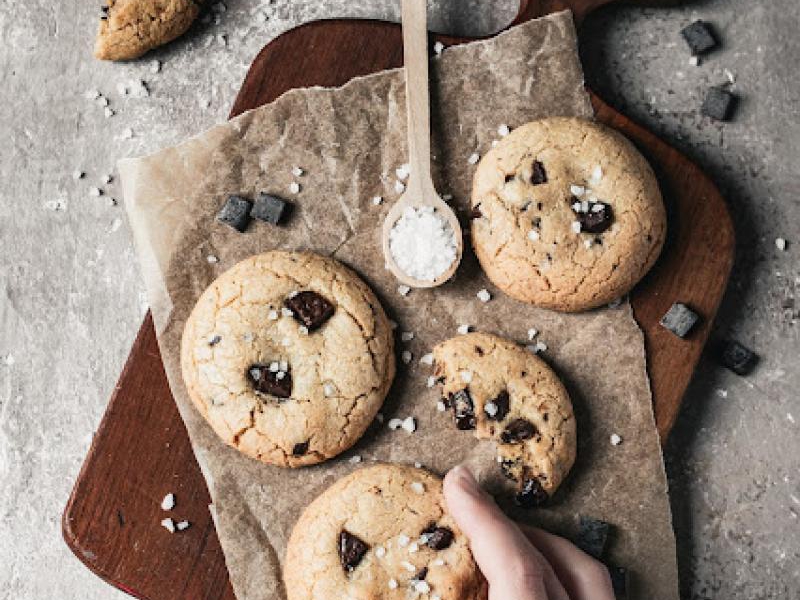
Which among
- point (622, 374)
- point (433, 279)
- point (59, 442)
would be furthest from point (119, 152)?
point (622, 374)

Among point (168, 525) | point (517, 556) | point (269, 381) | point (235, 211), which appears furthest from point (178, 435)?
point (517, 556)

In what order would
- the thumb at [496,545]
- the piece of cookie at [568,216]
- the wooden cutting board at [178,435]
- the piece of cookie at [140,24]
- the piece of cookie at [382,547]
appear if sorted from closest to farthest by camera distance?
1. the thumb at [496,545]
2. the piece of cookie at [382,547]
3. the piece of cookie at [568,216]
4. the wooden cutting board at [178,435]
5. the piece of cookie at [140,24]

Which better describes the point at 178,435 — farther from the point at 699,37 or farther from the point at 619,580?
the point at 699,37

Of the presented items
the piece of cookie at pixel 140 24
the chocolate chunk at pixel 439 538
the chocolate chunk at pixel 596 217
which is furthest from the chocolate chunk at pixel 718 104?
the piece of cookie at pixel 140 24

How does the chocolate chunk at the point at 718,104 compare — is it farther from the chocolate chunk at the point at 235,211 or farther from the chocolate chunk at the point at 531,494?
the chocolate chunk at the point at 235,211

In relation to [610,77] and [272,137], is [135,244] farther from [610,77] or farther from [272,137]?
[610,77]

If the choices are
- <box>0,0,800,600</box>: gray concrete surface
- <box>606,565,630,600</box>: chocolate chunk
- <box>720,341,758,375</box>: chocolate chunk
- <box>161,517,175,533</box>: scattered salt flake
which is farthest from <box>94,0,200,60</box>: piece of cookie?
<box>606,565,630,600</box>: chocolate chunk

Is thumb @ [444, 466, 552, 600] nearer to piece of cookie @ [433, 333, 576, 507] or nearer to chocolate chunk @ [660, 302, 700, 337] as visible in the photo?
piece of cookie @ [433, 333, 576, 507]
